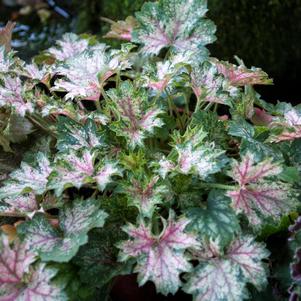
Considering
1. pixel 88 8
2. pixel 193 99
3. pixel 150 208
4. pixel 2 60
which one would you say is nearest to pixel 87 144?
pixel 150 208

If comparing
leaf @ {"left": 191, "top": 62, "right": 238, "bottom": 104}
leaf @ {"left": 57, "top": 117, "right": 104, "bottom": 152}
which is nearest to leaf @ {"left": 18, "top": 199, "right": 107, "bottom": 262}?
leaf @ {"left": 57, "top": 117, "right": 104, "bottom": 152}

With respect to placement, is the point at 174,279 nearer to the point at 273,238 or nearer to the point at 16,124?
→ the point at 273,238

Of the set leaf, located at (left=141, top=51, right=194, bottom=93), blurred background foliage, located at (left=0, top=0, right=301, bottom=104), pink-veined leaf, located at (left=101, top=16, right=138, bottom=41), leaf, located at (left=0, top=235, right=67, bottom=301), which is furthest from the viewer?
blurred background foliage, located at (left=0, top=0, right=301, bottom=104)

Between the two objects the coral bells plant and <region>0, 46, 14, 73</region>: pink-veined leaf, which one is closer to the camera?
the coral bells plant

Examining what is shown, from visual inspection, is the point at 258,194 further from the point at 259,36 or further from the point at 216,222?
the point at 259,36

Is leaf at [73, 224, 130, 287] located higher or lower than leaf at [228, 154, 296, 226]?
lower

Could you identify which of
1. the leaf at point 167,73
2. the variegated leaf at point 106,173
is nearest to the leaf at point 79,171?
the variegated leaf at point 106,173

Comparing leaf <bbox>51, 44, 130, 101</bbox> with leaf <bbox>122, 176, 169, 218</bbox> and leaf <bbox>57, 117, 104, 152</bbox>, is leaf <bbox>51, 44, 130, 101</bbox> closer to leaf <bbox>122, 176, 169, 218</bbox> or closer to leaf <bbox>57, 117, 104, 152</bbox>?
leaf <bbox>57, 117, 104, 152</bbox>

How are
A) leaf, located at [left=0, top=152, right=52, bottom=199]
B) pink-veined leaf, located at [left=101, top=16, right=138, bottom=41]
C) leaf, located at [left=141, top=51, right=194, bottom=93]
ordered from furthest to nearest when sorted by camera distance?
1. pink-veined leaf, located at [left=101, top=16, right=138, bottom=41]
2. leaf, located at [left=141, top=51, right=194, bottom=93]
3. leaf, located at [left=0, top=152, right=52, bottom=199]

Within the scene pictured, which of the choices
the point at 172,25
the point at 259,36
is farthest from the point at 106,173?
the point at 259,36
